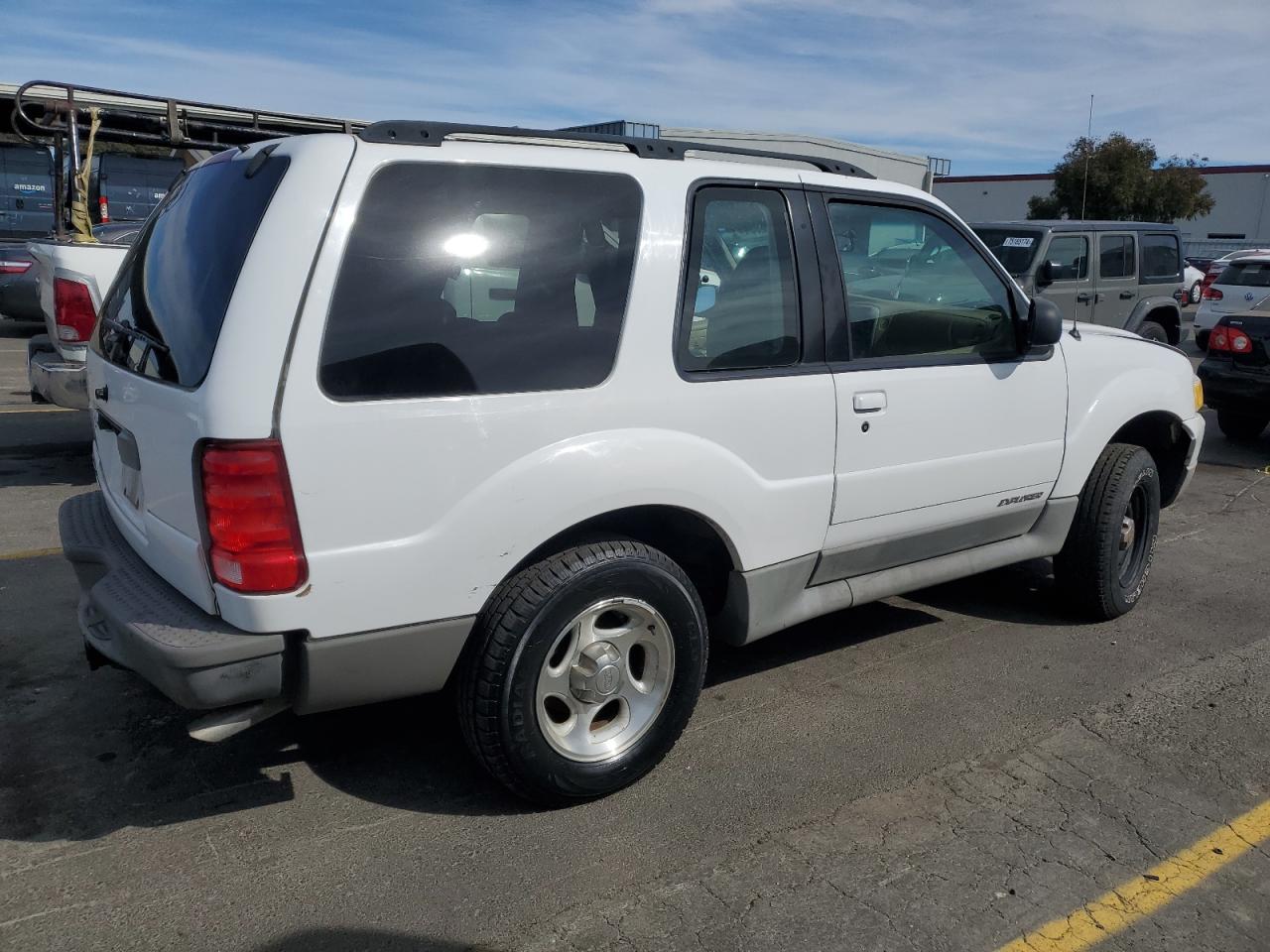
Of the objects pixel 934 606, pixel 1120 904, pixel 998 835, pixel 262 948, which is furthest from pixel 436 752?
pixel 934 606

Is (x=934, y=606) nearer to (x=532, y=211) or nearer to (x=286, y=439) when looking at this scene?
(x=532, y=211)

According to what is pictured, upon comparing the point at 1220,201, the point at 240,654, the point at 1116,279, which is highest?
the point at 1220,201

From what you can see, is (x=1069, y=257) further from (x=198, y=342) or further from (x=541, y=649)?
(x=198, y=342)

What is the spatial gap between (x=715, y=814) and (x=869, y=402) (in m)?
1.47

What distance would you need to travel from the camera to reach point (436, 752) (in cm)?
357

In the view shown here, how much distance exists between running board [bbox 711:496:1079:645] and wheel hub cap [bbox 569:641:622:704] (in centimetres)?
55

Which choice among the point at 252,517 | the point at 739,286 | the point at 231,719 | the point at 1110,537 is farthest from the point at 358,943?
the point at 1110,537

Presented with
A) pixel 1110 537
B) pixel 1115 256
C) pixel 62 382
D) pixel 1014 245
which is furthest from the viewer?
pixel 1115 256

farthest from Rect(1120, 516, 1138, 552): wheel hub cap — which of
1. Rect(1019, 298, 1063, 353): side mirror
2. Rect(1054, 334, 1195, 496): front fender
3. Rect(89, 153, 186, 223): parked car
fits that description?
Rect(89, 153, 186, 223): parked car

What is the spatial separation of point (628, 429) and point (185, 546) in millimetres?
1231

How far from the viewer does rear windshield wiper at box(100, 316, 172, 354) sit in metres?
2.95

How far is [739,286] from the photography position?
3.46 meters

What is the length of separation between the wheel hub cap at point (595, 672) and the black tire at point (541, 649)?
0.53ft

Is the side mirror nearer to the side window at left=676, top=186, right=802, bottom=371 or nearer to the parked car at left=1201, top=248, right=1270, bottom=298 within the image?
the side window at left=676, top=186, right=802, bottom=371
